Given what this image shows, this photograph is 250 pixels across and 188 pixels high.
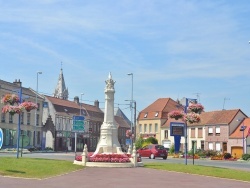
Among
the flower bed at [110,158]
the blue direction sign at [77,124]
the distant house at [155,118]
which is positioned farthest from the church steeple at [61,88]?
the flower bed at [110,158]

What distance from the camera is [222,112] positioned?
71.0 metres

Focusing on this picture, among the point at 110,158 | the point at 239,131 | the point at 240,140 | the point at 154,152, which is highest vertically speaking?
the point at 239,131

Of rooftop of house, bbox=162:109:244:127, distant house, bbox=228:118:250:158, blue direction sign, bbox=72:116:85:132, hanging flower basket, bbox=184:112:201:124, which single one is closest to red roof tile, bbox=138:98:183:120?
rooftop of house, bbox=162:109:244:127

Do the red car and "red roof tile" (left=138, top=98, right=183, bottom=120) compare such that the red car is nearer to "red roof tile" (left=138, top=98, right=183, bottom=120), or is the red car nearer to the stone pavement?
the stone pavement

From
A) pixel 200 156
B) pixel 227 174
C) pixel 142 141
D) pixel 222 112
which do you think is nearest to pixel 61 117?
pixel 142 141

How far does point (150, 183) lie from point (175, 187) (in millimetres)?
1485

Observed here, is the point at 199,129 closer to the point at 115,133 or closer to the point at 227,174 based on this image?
the point at 115,133

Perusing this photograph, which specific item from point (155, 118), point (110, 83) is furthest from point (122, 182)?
point (155, 118)

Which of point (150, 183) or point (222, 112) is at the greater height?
point (222, 112)

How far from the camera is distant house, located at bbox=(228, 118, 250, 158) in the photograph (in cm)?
6091

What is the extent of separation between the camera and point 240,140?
206 ft

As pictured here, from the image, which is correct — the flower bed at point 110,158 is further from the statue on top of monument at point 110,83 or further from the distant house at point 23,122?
the distant house at point 23,122

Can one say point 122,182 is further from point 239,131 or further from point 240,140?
point 239,131

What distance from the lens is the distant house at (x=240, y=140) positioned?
6091 cm
